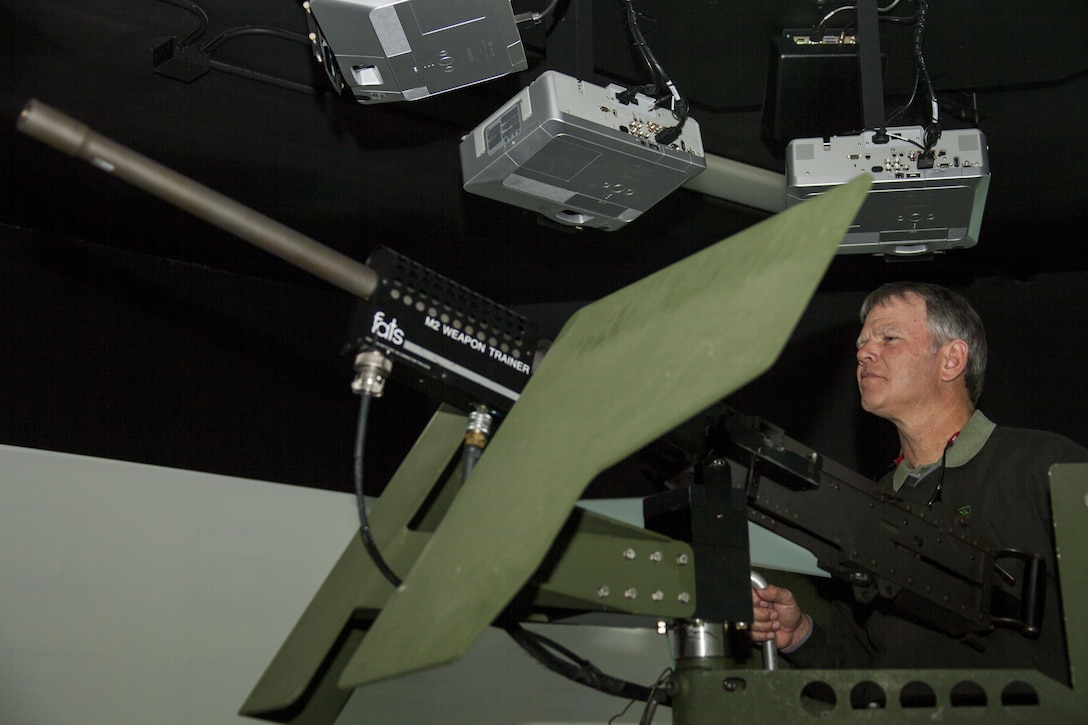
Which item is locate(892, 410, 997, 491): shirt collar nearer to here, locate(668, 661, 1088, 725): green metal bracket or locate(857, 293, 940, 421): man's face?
locate(857, 293, 940, 421): man's face

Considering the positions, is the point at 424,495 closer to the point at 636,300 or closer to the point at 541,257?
the point at 636,300

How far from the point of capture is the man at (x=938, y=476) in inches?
51.8

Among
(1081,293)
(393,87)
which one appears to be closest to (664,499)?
(393,87)

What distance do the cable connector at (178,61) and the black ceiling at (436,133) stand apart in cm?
2

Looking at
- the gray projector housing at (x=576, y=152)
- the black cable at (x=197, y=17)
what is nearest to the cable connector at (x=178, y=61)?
the black cable at (x=197, y=17)

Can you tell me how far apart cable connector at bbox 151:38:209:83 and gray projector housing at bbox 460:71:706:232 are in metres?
0.60

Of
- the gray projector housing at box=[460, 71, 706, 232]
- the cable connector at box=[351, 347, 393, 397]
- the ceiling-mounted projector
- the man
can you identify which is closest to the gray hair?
the man

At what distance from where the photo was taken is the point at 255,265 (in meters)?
2.68

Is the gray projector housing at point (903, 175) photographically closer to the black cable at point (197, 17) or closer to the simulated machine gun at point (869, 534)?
the simulated machine gun at point (869, 534)

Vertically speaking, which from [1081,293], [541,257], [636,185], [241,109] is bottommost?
[1081,293]

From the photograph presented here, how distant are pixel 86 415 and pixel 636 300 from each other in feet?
5.75

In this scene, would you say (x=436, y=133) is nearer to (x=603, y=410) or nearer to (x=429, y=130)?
(x=429, y=130)

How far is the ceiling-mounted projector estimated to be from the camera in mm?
1475

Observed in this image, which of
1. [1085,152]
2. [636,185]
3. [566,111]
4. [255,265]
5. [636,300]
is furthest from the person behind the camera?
[255,265]
